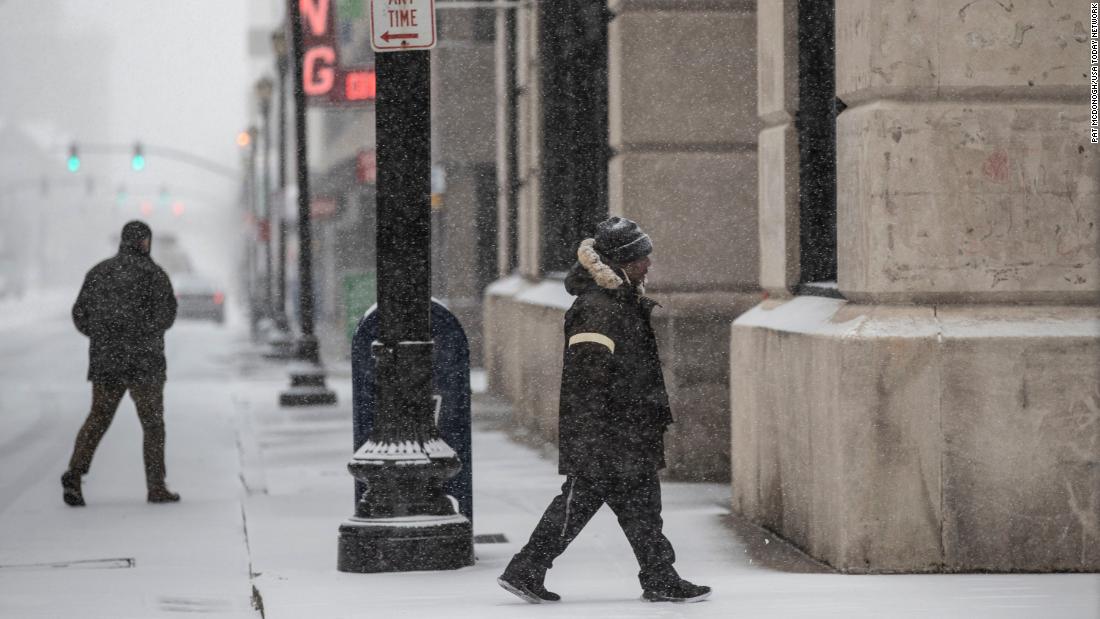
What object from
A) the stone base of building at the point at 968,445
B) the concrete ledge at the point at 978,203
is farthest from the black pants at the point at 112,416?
the concrete ledge at the point at 978,203

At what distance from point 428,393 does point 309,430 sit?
8.45 meters

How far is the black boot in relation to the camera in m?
7.42

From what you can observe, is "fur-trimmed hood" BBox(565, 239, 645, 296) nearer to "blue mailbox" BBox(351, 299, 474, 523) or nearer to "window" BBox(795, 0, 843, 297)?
"blue mailbox" BBox(351, 299, 474, 523)

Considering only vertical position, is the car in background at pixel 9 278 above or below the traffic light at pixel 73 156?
below

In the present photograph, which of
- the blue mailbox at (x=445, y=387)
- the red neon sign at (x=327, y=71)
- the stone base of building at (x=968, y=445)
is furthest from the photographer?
the red neon sign at (x=327, y=71)

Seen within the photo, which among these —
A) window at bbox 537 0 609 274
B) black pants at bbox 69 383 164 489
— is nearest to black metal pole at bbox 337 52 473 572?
black pants at bbox 69 383 164 489

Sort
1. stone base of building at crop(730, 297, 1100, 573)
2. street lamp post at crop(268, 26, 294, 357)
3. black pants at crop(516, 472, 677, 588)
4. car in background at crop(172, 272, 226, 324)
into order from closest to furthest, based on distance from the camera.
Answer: black pants at crop(516, 472, 677, 588), stone base of building at crop(730, 297, 1100, 573), street lamp post at crop(268, 26, 294, 357), car in background at crop(172, 272, 226, 324)

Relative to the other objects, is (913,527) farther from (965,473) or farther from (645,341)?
(645,341)

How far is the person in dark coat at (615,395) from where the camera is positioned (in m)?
7.11

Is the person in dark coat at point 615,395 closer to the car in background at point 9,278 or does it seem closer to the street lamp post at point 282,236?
the street lamp post at point 282,236

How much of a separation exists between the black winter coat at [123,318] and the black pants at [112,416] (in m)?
0.07

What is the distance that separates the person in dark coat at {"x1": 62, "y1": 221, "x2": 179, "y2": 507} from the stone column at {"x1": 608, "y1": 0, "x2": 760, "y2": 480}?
320cm

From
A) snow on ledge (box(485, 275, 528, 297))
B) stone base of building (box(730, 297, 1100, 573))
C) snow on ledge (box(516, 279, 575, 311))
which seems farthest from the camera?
snow on ledge (box(485, 275, 528, 297))

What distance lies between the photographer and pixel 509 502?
1119 centimetres
